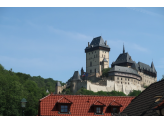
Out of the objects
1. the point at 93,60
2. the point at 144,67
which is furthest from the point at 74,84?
the point at 144,67

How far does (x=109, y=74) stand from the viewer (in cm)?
10856

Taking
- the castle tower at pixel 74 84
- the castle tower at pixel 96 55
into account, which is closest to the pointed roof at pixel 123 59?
the castle tower at pixel 96 55

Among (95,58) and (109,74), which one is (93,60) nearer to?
(95,58)

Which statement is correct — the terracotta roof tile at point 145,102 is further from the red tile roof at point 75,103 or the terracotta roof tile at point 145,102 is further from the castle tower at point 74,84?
the castle tower at point 74,84

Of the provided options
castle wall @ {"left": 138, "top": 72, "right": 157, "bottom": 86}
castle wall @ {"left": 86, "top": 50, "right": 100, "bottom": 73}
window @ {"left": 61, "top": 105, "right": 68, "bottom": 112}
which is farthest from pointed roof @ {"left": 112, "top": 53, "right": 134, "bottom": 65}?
window @ {"left": 61, "top": 105, "right": 68, "bottom": 112}

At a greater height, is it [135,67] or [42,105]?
[135,67]

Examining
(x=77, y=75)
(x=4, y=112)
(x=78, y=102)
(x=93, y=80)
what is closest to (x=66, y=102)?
(x=78, y=102)

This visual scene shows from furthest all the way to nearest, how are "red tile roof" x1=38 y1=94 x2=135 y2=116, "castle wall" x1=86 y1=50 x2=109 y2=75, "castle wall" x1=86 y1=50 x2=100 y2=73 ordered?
"castle wall" x1=86 y1=50 x2=100 y2=73 < "castle wall" x1=86 y1=50 x2=109 y2=75 < "red tile roof" x1=38 y1=94 x2=135 y2=116

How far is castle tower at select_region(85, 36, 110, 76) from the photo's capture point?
123625 mm

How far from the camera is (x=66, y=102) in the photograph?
65.6 ft

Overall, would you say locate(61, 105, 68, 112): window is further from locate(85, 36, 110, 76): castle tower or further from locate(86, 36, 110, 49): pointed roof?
locate(86, 36, 110, 49): pointed roof
